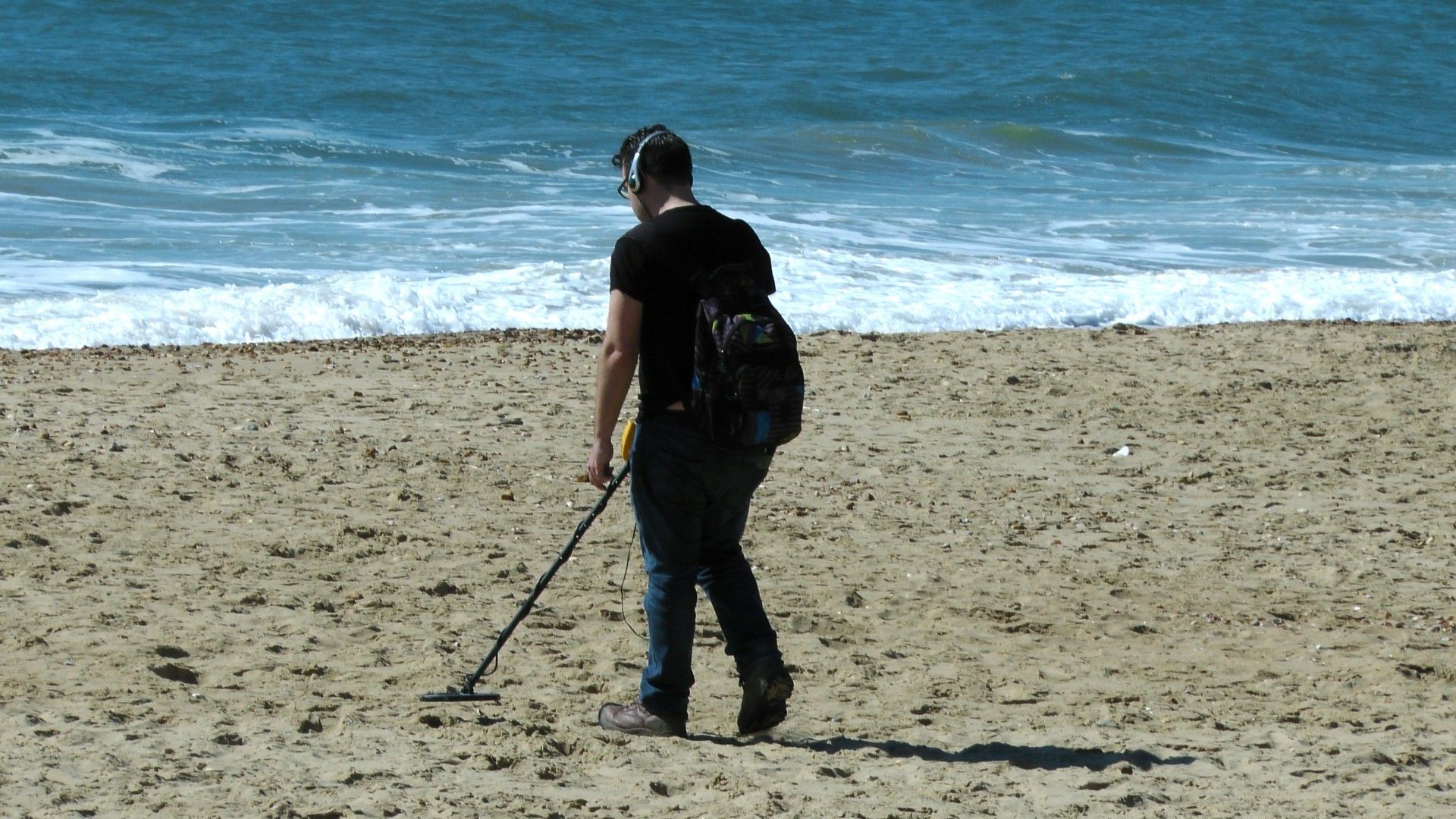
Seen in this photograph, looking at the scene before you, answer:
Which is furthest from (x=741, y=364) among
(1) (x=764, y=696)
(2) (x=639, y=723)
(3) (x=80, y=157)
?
(3) (x=80, y=157)

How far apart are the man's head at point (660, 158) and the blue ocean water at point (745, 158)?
6379 millimetres

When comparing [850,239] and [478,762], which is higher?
[850,239]

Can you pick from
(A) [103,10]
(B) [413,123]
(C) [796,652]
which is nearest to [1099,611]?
(C) [796,652]

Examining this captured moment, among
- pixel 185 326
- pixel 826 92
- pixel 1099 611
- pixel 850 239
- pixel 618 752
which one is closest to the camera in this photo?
pixel 618 752

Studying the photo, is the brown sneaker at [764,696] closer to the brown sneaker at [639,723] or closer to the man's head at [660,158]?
the brown sneaker at [639,723]

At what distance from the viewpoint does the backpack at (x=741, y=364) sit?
3.43 metres

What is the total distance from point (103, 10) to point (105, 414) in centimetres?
2313

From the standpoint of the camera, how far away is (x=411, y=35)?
90.8 feet

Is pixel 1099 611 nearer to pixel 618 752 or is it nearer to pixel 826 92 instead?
pixel 618 752

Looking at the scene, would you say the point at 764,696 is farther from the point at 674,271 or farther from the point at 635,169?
the point at 635,169

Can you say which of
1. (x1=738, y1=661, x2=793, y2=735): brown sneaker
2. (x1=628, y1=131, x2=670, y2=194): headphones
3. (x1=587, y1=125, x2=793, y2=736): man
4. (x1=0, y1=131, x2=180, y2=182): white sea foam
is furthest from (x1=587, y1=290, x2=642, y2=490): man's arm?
(x1=0, y1=131, x2=180, y2=182): white sea foam

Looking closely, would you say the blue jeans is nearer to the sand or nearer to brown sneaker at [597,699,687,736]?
brown sneaker at [597,699,687,736]

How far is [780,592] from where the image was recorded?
5.19 meters

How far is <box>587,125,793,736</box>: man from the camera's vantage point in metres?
3.47
